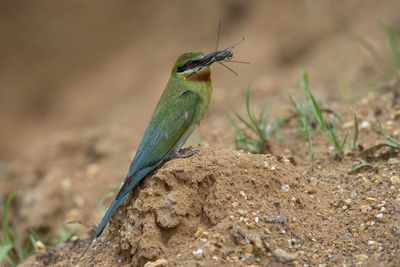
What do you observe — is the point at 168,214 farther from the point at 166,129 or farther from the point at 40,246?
the point at 40,246

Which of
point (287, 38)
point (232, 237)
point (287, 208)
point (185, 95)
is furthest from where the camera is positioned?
point (287, 38)

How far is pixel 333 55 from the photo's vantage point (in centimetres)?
660

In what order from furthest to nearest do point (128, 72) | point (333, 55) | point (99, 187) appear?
point (128, 72), point (333, 55), point (99, 187)

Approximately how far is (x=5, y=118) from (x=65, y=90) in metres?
1.40

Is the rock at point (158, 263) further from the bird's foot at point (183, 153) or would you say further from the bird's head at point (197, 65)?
the bird's head at point (197, 65)

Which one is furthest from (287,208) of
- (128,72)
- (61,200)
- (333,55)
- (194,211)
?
(128,72)

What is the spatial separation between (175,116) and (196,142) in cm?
111

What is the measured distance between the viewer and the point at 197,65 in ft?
10.6

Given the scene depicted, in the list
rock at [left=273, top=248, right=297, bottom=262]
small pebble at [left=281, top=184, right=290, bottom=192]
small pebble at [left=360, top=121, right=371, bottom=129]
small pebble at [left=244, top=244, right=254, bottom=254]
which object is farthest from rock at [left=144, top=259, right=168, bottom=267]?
small pebble at [left=360, top=121, right=371, bottom=129]

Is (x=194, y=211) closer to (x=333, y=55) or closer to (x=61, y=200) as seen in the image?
(x=61, y=200)

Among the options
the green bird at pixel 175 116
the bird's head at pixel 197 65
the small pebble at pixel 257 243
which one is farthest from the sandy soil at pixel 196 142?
the bird's head at pixel 197 65

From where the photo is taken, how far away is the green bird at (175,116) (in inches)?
111

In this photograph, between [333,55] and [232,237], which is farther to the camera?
[333,55]

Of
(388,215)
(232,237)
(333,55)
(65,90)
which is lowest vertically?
(232,237)
